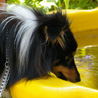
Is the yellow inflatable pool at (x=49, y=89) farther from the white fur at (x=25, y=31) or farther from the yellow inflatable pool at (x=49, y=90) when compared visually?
the white fur at (x=25, y=31)

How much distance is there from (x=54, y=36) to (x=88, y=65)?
1416mm

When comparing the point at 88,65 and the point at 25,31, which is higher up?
the point at 25,31

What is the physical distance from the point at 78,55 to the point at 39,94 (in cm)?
199

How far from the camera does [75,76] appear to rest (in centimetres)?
248

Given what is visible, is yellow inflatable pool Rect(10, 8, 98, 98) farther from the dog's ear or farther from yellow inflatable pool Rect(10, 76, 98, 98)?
the dog's ear

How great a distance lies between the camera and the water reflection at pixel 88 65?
275cm

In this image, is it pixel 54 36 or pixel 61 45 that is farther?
pixel 61 45

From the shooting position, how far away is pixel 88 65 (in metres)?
3.30

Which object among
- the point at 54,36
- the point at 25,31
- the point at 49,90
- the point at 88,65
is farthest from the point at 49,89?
the point at 88,65

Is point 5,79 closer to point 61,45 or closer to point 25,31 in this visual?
point 25,31

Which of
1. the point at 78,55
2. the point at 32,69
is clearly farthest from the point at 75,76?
the point at 78,55

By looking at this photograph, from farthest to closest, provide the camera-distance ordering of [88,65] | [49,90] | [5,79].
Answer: [88,65], [5,79], [49,90]

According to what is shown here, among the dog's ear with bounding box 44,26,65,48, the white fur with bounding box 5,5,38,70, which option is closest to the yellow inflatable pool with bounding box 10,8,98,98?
the white fur with bounding box 5,5,38,70

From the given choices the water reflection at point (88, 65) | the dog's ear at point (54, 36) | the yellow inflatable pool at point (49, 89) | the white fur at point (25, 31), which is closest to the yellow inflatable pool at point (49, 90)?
the yellow inflatable pool at point (49, 89)
